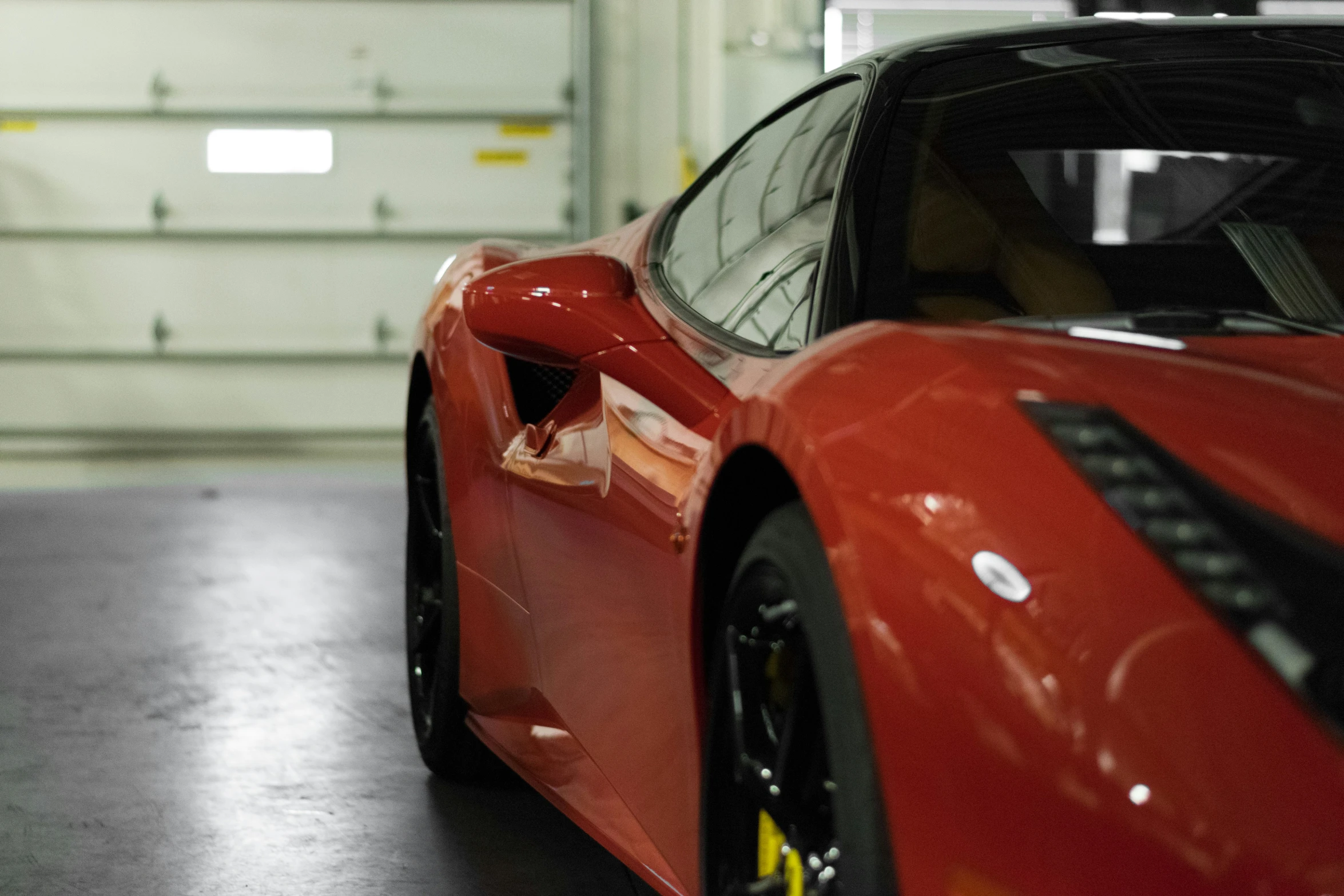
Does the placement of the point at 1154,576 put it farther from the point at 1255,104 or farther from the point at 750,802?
the point at 1255,104

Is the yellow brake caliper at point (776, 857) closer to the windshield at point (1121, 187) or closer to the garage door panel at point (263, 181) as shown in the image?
the windshield at point (1121, 187)

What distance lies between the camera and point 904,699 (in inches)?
54.0

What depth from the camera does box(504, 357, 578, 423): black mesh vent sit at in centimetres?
278

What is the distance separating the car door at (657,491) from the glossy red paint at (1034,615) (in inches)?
0.6

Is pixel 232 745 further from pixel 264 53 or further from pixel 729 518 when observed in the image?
pixel 264 53

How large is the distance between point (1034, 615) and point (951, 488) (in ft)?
0.50

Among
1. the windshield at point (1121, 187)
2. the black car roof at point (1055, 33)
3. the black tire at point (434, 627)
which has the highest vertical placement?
the black car roof at point (1055, 33)

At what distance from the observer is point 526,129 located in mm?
10719

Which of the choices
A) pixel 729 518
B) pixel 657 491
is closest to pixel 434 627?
pixel 657 491

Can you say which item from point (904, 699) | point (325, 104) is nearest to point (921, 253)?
point (904, 699)

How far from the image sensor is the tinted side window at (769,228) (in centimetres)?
219

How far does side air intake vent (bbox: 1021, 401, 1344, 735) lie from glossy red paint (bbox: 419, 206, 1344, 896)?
0.02m

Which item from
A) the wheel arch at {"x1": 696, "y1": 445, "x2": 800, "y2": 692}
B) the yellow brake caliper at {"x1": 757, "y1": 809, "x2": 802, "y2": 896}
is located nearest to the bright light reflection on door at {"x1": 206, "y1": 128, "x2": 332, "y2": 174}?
the wheel arch at {"x1": 696, "y1": 445, "x2": 800, "y2": 692}

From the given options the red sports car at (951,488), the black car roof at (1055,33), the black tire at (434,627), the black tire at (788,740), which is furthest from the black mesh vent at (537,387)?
the black tire at (788,740)
